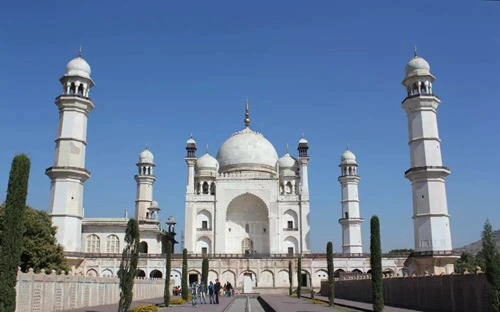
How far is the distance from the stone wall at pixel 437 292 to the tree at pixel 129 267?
997 centimetres

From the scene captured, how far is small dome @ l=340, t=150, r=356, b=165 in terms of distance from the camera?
4980cm

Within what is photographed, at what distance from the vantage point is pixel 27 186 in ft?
39.5

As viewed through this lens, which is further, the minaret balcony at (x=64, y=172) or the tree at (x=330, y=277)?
the minaret balcony at (x=64, y=172)

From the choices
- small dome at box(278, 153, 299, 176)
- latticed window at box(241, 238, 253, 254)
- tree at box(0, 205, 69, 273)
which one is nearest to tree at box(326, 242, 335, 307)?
tree at box(0, 205, 69, 273)

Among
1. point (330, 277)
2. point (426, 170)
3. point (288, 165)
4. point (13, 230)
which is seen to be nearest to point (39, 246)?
point (330, 277)

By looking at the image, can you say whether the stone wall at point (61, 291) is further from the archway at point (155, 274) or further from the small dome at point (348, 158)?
the small dome at point (348, 158)

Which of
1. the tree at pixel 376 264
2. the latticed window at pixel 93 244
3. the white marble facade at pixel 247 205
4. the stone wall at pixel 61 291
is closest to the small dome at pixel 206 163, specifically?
the white marble facade at pixel 247 205

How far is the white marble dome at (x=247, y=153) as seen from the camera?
50500mm

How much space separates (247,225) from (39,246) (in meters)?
23.2

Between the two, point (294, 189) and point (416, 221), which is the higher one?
point (294, 189)

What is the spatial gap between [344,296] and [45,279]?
21045 mm

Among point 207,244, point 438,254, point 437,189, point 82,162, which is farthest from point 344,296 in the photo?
point 82,162

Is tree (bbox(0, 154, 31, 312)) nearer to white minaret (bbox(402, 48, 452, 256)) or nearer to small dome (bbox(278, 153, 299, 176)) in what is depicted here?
white minaret (bbox(402, 48, 452, 256))

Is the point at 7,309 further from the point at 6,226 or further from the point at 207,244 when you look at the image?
the point at 207,244
